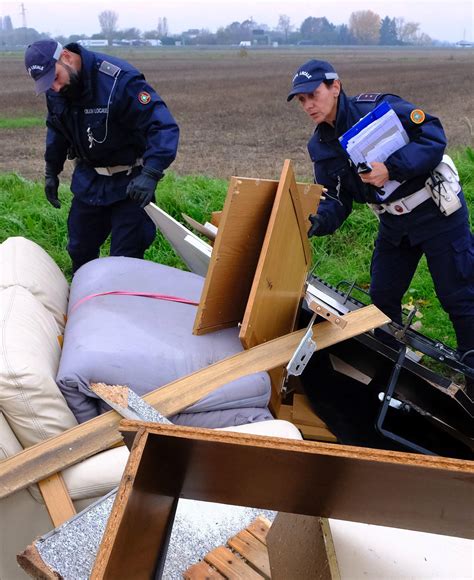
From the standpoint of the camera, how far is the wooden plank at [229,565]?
1.54 m

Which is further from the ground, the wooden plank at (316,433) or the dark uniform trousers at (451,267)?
the dark uniform trousers at (451,267)

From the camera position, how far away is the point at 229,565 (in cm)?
160

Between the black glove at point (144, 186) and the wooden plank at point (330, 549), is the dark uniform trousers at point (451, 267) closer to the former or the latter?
the black glove at point (144, 186)

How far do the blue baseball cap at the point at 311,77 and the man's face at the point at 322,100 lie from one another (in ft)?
0.08

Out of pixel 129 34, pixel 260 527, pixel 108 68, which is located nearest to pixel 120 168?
pixel 108 68

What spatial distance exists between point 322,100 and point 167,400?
1631 mm

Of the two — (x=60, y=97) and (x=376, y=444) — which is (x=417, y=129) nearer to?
(x=376, y=444)

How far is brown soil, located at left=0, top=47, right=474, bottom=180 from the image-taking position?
10.9 meters

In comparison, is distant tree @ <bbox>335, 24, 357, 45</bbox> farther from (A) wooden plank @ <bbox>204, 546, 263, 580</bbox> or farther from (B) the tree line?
(A) wooden plank @ <bbox>204, 546, 263, 580</bbox>

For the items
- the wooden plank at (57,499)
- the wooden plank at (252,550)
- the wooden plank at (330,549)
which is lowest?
the wooden plank at (57,499)

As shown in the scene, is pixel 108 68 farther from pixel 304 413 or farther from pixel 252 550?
pixel 252 550

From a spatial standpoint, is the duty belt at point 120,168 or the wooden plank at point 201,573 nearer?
the wooden plank at point 201,573

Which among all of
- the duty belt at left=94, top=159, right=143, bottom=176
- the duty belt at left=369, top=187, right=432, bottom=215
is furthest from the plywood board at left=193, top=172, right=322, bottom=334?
the duty belt at left=94, top=159, right=143, bottom=176

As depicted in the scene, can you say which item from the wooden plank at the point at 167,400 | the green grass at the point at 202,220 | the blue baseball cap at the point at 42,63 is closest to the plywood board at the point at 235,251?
the wooden plank at the point at 167,400
